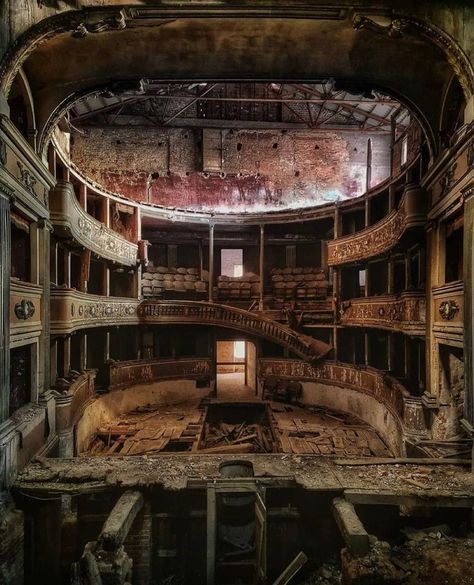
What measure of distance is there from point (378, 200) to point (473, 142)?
25.6ft

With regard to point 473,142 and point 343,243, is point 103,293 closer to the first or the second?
point 343,243

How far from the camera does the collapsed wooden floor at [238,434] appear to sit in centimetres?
966

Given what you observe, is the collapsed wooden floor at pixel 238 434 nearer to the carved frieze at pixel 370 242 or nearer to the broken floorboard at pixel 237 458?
the broken floorboard at pixel 237 458

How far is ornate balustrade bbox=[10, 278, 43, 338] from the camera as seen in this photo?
623 centimetres

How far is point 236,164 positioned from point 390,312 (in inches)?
451

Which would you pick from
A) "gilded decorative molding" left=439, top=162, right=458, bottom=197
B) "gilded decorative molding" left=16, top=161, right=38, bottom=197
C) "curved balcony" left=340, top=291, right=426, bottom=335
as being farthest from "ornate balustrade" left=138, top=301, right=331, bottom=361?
"gilded decorative molding" left=439, top=162, right=458, bottom=197

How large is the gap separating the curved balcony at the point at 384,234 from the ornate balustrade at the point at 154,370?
7048 millimetres

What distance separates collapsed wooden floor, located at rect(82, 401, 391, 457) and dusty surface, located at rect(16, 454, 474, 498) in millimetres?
2344

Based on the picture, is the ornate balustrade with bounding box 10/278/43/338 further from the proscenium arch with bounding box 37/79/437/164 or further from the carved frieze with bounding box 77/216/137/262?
the proscenium arch with bounding box 37/79/437/164

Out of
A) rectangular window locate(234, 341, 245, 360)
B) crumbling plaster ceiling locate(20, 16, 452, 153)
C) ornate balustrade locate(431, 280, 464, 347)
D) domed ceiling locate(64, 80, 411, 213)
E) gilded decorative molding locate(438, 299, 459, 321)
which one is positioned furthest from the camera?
rectangular window locate(234, 341, 245, 360)

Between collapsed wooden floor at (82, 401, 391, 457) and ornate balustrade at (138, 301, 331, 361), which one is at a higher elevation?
ornate balustrade at (138, 301, 331, 361)

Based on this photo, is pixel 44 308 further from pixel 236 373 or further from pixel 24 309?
pixel 236 373

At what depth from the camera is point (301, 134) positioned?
1817cm

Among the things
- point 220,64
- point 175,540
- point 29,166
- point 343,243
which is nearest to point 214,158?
point 343,243
